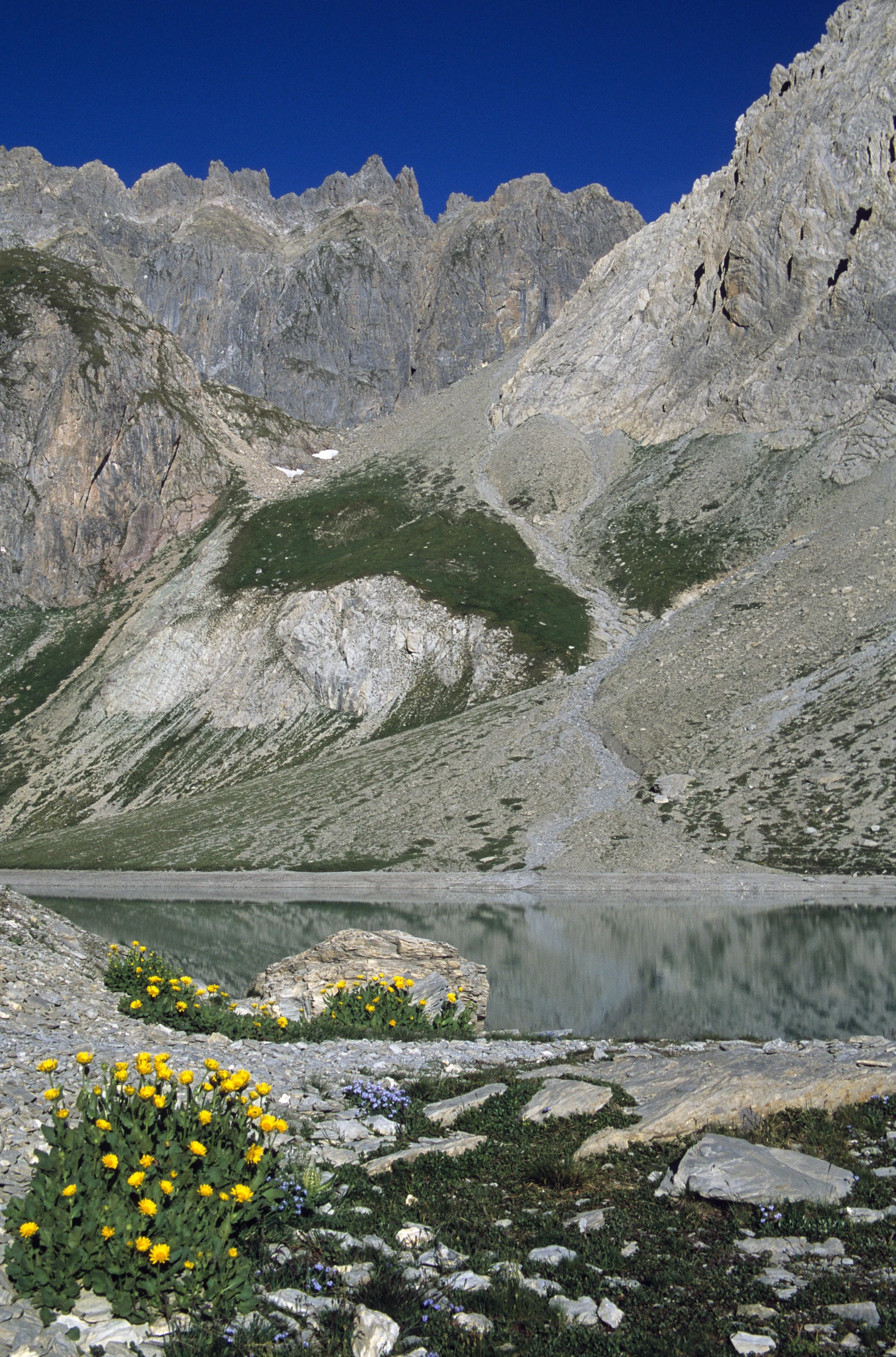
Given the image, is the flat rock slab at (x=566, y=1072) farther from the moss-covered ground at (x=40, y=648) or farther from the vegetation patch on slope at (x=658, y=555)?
the moss-covered ground at (x=40, y=648)

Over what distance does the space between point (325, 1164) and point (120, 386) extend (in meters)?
201

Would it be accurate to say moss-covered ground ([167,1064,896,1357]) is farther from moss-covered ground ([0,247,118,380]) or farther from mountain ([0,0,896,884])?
→ moss-covered ground ([0,247,118,380])

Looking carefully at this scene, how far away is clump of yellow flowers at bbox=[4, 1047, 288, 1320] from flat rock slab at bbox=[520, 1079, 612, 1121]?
16.2ft

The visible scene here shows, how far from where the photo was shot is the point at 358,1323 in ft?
25.5

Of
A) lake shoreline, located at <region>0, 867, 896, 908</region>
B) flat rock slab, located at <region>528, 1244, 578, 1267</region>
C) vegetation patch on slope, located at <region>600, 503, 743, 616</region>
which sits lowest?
lake shoreline, located at <region>0, 867, 896, 908</region>

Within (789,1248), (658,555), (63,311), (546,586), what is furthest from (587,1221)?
(63,311)

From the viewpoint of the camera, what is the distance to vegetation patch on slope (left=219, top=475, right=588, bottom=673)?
130 m

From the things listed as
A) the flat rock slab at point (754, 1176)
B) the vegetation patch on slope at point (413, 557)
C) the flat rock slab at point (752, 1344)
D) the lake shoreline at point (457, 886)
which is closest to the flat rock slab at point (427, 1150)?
the flat rock slab at point (754, 1176)

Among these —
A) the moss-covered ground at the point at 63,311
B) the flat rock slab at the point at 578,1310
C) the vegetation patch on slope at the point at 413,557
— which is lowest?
the flat rock slab at the point at 578,1310

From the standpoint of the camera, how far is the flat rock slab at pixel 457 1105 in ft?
45.4

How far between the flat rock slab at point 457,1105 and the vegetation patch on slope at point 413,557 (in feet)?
343

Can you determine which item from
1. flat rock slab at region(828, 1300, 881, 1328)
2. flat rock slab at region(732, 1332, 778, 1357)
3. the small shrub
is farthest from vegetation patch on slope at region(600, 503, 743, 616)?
flat rock slab at region(732, 1332, 778, 1357)

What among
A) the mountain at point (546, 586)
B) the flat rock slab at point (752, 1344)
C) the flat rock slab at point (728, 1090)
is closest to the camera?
the flat rock slab at point (752, 1344)

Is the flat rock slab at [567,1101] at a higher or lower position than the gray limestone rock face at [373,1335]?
lower
